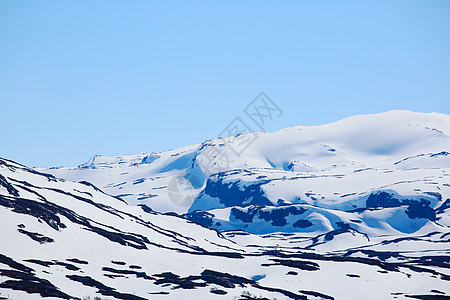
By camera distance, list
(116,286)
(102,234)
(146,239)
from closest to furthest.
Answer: (116,286) < (102,234) < (146,239)

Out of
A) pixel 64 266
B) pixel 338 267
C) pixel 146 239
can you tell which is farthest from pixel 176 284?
pixel 146 239

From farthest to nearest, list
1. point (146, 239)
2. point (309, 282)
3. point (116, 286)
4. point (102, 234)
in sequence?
1. point (146, 239)
2. point (102, 234)
3. point (309, 282)
4. point (116, 286)

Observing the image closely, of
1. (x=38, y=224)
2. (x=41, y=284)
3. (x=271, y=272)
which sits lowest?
(x=41, y=284)

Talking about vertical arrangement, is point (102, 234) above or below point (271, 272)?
above

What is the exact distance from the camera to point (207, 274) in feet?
472

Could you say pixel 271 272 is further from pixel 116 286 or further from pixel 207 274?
pixel 116 286

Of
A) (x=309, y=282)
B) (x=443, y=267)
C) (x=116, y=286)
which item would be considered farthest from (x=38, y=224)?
(x=443, y=267)

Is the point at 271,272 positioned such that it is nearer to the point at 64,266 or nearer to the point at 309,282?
the point at 309,282

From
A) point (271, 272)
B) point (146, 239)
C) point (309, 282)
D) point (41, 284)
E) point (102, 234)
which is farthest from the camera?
point (146, 239)

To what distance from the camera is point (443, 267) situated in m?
172

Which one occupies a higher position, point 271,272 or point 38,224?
point 38,224

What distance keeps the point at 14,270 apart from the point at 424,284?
286ft

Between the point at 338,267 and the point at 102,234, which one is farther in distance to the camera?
the point at 102,234

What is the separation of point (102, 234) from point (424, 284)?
81.8m
